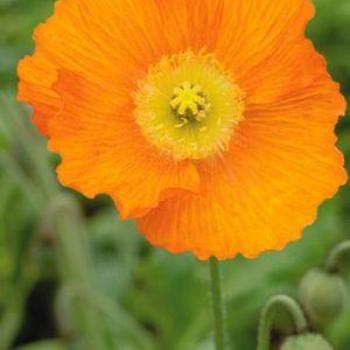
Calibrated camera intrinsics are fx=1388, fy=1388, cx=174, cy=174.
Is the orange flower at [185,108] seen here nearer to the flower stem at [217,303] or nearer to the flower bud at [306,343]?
the flower stem at [217,303]

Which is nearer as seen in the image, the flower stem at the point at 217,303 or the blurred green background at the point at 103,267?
the flower stem at the point at 217,303

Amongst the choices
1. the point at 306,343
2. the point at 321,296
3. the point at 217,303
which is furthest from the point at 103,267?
the point at 217,303

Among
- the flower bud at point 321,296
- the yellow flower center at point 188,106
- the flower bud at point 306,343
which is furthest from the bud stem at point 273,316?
the yellow flower center at point 188,106

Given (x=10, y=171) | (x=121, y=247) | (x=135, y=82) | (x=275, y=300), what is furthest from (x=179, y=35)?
(x=121, y=247)

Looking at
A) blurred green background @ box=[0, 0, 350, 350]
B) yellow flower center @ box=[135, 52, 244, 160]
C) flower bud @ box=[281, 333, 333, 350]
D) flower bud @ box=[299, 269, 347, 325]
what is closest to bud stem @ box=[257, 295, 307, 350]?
flower bud @ box=[281, 333, 333, 350]

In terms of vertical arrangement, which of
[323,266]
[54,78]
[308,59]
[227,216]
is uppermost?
[54,78]

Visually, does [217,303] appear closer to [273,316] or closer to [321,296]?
[273,316]

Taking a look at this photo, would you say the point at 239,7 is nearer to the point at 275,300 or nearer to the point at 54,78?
the point at 54,78
